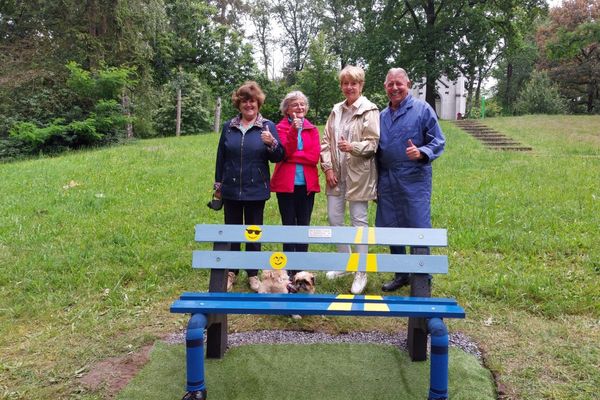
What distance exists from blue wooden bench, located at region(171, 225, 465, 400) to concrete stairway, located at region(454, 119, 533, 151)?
1253 centimetres

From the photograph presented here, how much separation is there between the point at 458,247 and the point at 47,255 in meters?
4.22

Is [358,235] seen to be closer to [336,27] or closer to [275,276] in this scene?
[275,276]

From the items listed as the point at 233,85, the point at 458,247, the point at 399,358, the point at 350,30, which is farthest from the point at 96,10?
the point at 350,30

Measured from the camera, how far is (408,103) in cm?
372

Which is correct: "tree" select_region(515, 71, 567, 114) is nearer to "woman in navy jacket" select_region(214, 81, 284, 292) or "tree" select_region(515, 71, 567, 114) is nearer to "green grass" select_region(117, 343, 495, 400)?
"woman in navy jacket" select_region(214, 81, 284, 292)

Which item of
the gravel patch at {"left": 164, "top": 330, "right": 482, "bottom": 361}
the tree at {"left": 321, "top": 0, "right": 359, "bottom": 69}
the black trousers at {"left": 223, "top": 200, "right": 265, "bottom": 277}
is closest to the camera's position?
the gravel patch at {"left": 164, "top": 330, "right": 482, "bottom": 361}

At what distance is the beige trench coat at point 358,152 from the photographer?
12.2 feet

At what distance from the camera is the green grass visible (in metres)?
2.75

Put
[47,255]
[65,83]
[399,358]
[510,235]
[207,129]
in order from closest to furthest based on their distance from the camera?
[399,358] → [47,255] → [510,235] → [65,83] → [207,129]

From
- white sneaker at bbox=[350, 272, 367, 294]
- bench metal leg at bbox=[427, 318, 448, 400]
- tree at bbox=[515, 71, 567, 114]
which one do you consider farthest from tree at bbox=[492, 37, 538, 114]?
bench metal leg at bbox=[427, 318, 448, 400]

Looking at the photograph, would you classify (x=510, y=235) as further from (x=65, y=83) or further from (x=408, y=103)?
(x=65, y=83)

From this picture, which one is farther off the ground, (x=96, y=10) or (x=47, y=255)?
(x=96, y=10)

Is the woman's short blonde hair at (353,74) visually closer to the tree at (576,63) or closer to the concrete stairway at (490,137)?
the concrete stairway at (490,137)

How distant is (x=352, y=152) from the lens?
369 centimetres
